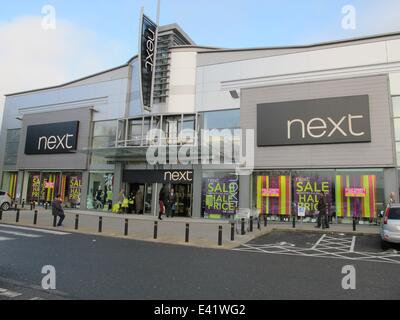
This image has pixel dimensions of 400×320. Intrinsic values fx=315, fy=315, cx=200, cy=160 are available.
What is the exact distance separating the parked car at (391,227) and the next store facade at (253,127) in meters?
7.10

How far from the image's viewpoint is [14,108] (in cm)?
3225

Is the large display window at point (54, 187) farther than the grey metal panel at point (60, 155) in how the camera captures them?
No

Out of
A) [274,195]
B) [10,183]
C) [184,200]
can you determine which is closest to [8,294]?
[274,195]

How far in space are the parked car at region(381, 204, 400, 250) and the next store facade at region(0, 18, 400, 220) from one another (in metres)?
7.10

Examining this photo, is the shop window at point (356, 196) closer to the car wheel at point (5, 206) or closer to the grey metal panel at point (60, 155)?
the grey metal panel at point (60, 155)

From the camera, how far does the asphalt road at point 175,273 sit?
5465 millimetres

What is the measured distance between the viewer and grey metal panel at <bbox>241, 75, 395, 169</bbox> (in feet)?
57.0

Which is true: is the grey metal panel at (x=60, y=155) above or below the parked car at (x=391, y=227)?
above

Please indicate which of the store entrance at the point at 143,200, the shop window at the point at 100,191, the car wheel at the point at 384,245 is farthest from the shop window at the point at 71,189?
the car wheel at the point at 384,245

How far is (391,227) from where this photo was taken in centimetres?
1025

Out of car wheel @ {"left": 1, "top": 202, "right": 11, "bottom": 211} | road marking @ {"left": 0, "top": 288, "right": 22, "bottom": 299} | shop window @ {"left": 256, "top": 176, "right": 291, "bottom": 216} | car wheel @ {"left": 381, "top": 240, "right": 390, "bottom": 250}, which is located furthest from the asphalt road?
→ car wheel @ {"left": 1, "top": 202, "right": 11, "bottom": 211}

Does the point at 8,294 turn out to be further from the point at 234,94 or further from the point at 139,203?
the point at 234,94

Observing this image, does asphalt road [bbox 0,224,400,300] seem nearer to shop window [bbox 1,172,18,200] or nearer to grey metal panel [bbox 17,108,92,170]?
grey metal panel [bbox 17,108,92,170]

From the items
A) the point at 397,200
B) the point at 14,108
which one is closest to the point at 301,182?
the point at 397,200
